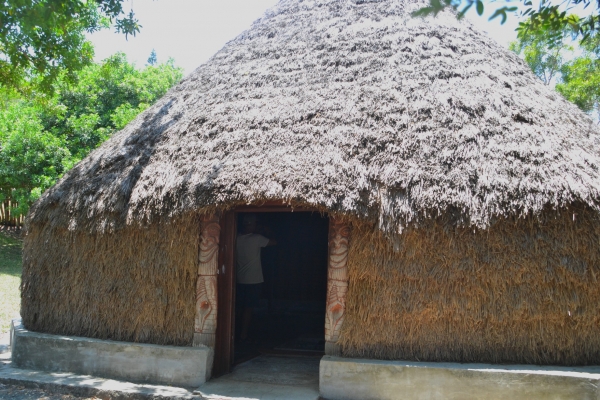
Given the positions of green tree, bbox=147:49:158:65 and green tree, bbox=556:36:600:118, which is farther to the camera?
green tree, bbox=147:49:158:65

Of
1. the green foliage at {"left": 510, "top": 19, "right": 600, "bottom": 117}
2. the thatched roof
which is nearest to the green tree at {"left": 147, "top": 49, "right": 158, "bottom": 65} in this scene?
the green foliage at {"left": 510, "top": 19, "right": 600, "bottom": 117}

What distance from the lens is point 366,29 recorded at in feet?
24.1

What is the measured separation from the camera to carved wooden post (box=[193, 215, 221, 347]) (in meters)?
5.78

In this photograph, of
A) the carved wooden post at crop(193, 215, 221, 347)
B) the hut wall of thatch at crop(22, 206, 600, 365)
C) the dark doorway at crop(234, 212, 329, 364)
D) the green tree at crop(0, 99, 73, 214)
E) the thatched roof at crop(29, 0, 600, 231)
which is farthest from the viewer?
the green tree at crop(0, 99, 73, 214)

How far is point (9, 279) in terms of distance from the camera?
42.5ft

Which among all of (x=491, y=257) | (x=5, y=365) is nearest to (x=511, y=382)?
(x=491, y=257)

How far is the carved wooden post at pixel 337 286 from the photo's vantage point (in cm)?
539

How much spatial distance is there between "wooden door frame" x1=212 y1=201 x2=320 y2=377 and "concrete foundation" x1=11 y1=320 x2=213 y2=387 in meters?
0.26

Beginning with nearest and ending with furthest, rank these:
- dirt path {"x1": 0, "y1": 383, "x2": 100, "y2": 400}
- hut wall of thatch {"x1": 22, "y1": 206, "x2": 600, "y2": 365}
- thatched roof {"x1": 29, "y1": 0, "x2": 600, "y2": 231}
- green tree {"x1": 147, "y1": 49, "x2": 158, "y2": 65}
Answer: hut wall of thatch {"x1": 22, "y1": 206, "x2": 600, "y2": 365}
thatched roof {"x1": 29, "y1": 0, "x2": 600, "y2": 231}
dirt path {"x1": 0, "y1": 383, "x2": 100, "y2": 400}
green tree {"x1": 147, "y1": 49, "x2": 158, "y2": 65}

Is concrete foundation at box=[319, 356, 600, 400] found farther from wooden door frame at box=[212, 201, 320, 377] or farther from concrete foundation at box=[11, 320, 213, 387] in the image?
concrete foundation at box=[11, 320, 213, 387]

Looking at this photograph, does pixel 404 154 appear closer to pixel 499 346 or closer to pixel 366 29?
pixel 499 346

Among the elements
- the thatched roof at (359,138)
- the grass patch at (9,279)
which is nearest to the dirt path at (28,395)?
the thatched roof at (359,138)

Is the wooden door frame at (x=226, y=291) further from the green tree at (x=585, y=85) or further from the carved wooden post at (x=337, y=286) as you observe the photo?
the green tree at (x=585, y=85)

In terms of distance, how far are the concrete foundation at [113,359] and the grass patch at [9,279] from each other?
275cm
